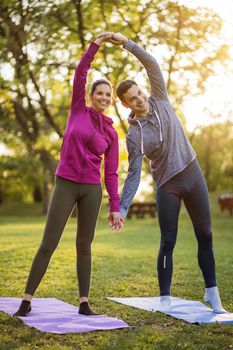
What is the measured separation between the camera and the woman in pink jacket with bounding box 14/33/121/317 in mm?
5559

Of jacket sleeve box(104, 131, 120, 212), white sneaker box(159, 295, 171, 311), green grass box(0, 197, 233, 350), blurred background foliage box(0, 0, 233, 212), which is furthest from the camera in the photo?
blurred background foliage box(0, 0, 233, 212)

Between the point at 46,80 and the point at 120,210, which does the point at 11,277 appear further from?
the point at 46,80

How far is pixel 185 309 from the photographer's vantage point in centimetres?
614

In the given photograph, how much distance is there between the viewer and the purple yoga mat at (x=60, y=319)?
514 cm

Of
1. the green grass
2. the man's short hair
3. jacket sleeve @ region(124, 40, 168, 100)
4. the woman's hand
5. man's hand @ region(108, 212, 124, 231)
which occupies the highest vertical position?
the woman's hand

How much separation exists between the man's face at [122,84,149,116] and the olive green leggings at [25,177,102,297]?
833mm

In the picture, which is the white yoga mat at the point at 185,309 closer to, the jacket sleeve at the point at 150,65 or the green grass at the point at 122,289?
the green grass at the point at 122,289

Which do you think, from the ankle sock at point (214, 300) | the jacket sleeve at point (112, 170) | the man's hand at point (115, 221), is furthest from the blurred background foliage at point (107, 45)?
the ankle sock at point (214, 300)

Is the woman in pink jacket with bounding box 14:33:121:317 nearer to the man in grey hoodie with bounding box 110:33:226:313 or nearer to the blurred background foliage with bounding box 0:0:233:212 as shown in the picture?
the man in grey hoodie with bounding box 110:33:226:313

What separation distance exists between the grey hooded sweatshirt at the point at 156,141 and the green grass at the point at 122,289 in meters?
1.29

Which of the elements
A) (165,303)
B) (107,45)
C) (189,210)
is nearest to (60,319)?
(165,303)

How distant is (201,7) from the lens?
48.8 feet

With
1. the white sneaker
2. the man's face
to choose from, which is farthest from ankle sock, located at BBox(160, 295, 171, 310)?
the man's face

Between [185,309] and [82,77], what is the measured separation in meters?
2.42
